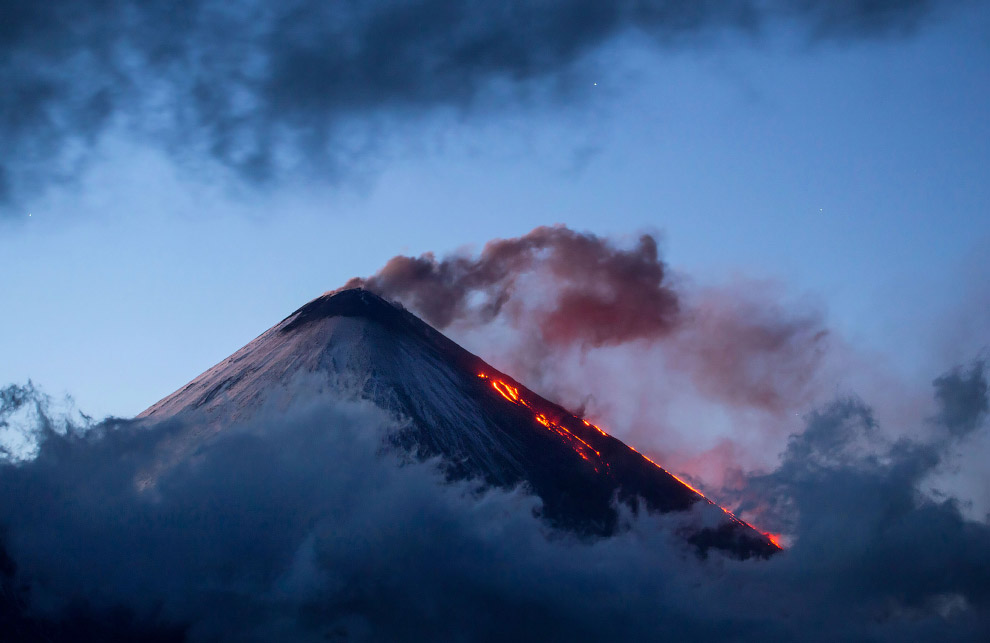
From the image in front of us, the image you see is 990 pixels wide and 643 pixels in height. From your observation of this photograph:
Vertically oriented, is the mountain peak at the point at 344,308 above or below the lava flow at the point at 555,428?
above

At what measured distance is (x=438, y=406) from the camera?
70250mm

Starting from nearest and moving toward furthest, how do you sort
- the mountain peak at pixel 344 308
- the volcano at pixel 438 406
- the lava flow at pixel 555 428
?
the volcano at pixel 438 406
the mountain peak at pixel 344 308
the lava flow at pixel 555 428

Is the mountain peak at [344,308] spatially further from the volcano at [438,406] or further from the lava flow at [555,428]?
the lava flow at [555,428]

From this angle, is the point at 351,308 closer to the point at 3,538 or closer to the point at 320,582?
the point at 320,582

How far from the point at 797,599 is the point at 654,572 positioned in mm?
12781

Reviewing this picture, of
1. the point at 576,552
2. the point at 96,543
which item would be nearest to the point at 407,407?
the point at 576,552

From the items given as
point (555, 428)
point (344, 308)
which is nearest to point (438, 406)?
point (344, 308)

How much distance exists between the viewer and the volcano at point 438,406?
67.5 meters

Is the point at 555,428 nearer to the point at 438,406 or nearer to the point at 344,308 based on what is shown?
the point at 438,406

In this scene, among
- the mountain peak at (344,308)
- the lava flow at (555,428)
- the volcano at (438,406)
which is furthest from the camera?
the lava flow at (555,428)

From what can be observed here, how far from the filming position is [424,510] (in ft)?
227

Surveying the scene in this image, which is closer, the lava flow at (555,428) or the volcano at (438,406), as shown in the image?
the volcano at (438,406)

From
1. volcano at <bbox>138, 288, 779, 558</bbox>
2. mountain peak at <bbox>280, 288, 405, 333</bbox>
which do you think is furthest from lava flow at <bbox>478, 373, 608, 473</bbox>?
mountain peak at <bbox>280, 288, 405, 333</bbox>

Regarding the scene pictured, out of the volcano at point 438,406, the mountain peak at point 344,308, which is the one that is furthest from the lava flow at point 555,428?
the mountain peak at point 344,308
